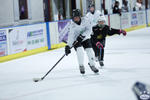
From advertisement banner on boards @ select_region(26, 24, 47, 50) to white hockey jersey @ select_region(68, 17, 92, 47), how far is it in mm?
4335

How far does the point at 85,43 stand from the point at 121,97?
196 centimetres

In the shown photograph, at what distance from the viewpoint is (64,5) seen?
1788cm

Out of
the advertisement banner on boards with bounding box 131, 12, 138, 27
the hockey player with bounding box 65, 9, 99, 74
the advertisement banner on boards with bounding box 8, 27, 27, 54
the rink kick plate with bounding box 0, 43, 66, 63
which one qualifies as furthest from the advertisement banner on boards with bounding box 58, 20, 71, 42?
the advertisement banner on boards with bounding box 131, 12, 138, 27

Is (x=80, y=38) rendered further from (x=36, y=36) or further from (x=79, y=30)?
(x=36, y=36)

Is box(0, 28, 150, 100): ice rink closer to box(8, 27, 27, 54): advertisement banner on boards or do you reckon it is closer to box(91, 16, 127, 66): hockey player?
box(91, 16, 127, 66): hockey player

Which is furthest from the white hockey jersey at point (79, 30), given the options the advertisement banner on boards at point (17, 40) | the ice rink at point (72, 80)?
the advertisement banner on boards at point (17, 40)

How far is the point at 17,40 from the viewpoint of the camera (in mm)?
9273

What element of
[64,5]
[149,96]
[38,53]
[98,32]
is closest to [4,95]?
[98,32]

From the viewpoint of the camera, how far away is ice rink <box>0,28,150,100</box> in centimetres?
430

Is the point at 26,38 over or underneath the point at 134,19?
underneath

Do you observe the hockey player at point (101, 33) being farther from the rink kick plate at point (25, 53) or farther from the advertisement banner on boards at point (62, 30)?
the advertisement banner on boards at point (62, 30)

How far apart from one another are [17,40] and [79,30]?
4.07 meters

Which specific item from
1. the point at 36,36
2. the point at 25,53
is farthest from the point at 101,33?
the point at 36,36

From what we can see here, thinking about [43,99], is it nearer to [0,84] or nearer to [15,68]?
[0,84]
